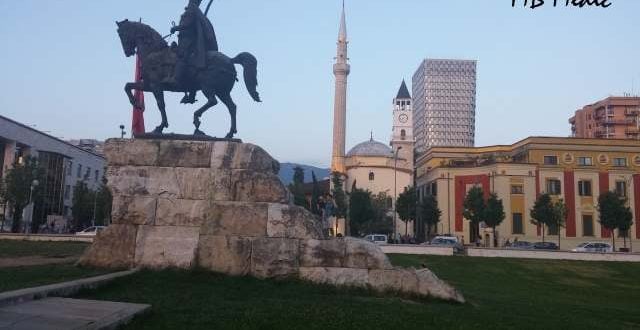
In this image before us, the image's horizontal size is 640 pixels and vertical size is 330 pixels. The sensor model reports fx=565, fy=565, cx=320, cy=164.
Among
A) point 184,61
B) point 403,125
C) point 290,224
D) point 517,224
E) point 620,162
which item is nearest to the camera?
point 290,224

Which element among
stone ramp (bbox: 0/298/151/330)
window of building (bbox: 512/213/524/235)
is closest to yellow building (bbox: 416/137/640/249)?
window of building (bbox: 512/213/524/235)

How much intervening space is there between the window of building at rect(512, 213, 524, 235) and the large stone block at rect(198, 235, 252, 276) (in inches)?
1916

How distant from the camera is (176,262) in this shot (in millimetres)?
11328

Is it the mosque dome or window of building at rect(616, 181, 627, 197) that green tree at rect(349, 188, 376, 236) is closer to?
window of building at rect(616, 181, 627, 197)

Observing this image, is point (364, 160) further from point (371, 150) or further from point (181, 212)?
point (181, 212)

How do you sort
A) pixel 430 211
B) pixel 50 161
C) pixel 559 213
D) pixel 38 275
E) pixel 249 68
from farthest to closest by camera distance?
pixel 430 211 < pixel 50 161 < pixel 559 213 < pixel 249 68 < pixel 38 275

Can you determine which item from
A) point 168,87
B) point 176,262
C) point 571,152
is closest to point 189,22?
point 168,87

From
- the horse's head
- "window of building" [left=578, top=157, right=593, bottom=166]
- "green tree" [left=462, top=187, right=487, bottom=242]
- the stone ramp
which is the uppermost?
"window of building" [left=578, top=157, right=593, bottom=166]

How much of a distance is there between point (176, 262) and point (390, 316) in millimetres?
5147

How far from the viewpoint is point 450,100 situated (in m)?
148

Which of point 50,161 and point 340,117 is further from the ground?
point 340,117

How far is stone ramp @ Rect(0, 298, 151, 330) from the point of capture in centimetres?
567

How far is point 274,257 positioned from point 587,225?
52249 mm

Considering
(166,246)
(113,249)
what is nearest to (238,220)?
(166,246)
